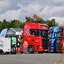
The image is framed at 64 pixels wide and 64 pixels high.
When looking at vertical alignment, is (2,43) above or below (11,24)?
below

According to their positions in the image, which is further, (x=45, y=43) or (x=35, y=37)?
(x=45, y=43)

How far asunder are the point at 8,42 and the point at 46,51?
5243mm

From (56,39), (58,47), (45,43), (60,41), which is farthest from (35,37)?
(58,47)

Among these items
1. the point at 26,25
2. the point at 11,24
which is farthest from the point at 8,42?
the point at 11,24

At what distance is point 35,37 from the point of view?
39.7 m

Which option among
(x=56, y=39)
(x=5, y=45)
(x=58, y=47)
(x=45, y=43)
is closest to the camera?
(x=5, y=45)

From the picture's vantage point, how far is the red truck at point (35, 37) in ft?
130

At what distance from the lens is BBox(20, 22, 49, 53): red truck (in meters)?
39.5

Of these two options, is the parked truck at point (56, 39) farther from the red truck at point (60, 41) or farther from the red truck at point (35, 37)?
the red truck at point (35, 37)

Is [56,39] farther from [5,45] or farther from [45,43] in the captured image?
[5,45]

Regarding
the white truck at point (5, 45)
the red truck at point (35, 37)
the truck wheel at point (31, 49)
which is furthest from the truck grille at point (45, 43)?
the white truck at point (5, 45)

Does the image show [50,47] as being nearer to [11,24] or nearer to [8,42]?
[8,42]

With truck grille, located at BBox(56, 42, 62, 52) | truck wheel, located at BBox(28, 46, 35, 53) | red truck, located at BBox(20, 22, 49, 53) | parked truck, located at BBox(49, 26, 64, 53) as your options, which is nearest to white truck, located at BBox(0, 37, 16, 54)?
red truck, located at BBox(20, 22, 49, 53)

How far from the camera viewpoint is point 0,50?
37.7 m
